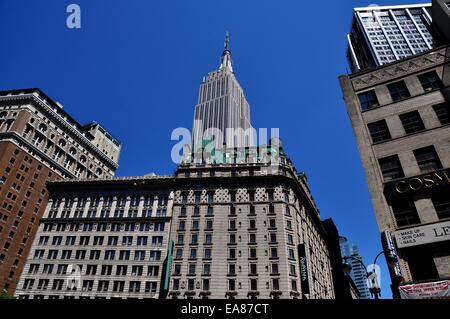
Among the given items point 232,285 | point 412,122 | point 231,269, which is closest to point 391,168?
point 412,122

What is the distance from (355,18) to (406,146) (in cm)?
17782

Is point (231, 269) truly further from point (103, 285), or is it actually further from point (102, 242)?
point (102, 242)

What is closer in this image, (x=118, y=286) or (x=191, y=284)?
(x=191, y=284)

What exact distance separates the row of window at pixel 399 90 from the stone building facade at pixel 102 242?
46364 mm

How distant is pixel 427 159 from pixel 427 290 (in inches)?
364

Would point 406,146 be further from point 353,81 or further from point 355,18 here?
point 355,18

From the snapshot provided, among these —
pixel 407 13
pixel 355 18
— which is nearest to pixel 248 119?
Answer: pixel 355 18

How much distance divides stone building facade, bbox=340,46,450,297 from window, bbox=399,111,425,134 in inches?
1.8

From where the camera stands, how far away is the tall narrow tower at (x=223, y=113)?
532 feet

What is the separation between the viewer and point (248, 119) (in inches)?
7308

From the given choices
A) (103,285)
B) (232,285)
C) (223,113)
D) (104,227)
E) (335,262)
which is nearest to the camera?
(232,285)

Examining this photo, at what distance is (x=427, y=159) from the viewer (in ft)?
73.4

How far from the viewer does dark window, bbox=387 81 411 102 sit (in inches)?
1029
